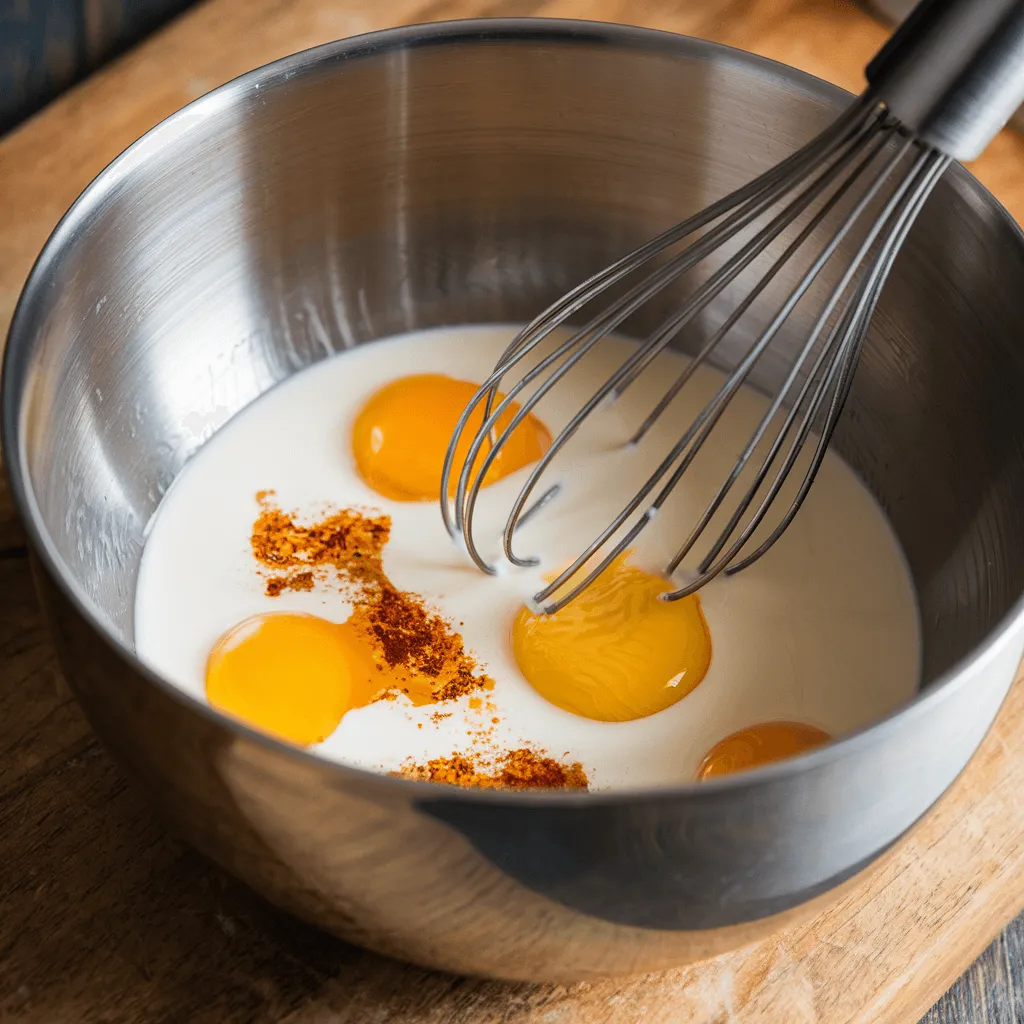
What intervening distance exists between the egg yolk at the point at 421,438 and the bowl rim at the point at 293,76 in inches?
11.2

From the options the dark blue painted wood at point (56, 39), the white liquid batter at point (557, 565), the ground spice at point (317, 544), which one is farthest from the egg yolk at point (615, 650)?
the dark blue painted wood at point (56, 39)

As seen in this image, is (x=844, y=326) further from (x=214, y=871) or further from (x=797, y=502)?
(x=214, y=871)

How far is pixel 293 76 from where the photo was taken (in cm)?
112

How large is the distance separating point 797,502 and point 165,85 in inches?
29.5

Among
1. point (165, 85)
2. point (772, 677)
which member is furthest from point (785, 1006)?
point (165, 85)

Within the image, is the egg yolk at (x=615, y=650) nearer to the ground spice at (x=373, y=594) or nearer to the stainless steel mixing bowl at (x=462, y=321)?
the ground spice at (x=373, y=594)

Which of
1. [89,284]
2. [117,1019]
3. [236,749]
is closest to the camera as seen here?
[236,749]

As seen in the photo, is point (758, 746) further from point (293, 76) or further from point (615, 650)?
point (293, 76)

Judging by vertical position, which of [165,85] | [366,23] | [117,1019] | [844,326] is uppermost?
[844,326]

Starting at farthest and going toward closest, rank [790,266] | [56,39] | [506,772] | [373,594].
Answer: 1. [56,39]
2. [790,266]
3. [373,594]
4. [506,772]

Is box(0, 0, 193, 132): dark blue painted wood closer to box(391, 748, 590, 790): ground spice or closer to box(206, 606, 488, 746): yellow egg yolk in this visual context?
box(206, 606, 488, 746): yellow egg yolk

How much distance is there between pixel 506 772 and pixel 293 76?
57 cm

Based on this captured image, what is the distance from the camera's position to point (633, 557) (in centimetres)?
114

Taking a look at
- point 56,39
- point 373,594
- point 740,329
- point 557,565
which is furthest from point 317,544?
point 56,39
